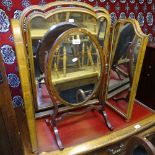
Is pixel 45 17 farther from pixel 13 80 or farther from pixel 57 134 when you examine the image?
pixel 57 134

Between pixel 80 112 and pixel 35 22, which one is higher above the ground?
pixel 35 22

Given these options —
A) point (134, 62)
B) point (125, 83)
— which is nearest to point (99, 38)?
point (134, 62)

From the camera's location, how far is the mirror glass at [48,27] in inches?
36.9

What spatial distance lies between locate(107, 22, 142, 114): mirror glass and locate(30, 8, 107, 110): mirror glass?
0.13 meters

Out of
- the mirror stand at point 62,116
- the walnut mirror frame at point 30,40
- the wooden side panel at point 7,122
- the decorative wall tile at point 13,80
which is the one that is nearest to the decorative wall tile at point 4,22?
the walnut mirror frame at point 30,40

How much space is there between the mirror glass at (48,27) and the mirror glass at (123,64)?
0.13 metres

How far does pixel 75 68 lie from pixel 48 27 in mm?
257

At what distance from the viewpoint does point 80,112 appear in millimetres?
1130

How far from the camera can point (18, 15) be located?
107 centimetres

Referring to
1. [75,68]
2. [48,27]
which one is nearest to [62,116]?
[75,68]

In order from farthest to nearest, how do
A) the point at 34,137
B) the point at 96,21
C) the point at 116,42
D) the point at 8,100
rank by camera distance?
the point at 116,42, the point at 96,21, the point at 34,137, the point at 8,100

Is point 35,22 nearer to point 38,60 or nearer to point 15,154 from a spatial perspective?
point 38,60

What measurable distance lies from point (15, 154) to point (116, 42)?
2.71 ft

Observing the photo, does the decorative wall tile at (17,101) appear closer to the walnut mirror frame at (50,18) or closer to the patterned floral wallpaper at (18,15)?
the patterned floral wallpaper at (18,15)
